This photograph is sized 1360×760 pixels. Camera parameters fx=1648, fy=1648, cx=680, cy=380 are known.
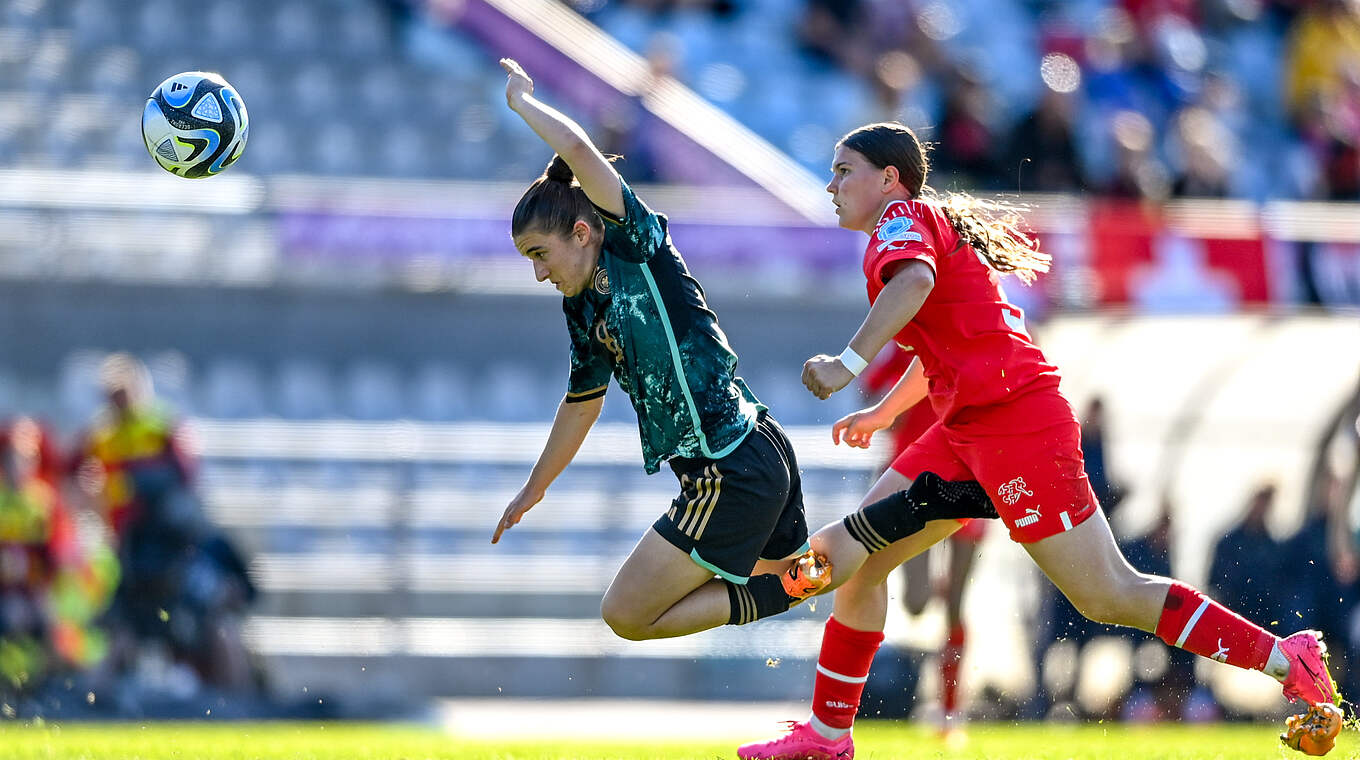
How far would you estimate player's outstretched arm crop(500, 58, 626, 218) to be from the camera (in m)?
4.55

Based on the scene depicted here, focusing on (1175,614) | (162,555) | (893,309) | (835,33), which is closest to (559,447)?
(893,309)

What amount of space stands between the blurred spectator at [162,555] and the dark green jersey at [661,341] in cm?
589

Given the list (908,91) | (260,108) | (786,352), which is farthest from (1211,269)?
(260,108)

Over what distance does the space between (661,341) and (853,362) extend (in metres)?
0.66

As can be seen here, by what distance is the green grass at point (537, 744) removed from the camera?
600 cm

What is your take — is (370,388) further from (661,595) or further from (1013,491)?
(1013,491)

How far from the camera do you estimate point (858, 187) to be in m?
5.19

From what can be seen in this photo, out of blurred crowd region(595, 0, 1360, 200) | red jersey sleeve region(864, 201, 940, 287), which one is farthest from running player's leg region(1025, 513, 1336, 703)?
blurred crowd region(595, 0, 1360, 200)

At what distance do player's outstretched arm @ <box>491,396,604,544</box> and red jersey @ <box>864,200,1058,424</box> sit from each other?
3.42 ft

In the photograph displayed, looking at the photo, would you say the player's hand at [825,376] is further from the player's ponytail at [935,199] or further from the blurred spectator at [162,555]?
the blurred spectator at [162,555]

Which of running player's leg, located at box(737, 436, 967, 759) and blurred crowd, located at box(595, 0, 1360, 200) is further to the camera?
blurred crowd, located at box(595, 0, 1360, 200)

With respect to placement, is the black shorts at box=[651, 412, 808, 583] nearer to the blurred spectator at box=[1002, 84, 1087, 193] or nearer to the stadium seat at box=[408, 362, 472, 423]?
the blurred spectator at box=[1002, 84, 1087, 193]

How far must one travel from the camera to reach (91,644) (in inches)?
398

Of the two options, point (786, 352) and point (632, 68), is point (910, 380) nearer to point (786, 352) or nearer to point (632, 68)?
point (786, 352)
